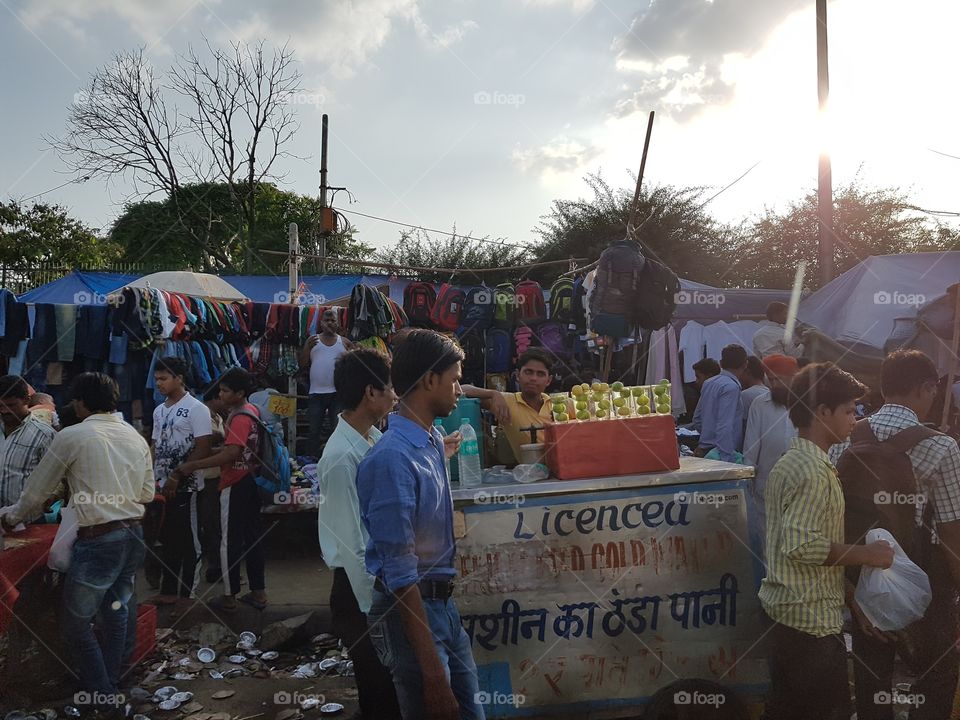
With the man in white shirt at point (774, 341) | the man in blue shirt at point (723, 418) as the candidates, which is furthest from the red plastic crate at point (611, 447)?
the man in white shirt at point (774, 341)

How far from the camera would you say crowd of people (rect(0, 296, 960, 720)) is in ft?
7.82

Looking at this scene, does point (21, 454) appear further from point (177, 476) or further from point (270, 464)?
point (270, 464)

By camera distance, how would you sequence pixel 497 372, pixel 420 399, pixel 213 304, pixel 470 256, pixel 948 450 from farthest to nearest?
pixel 470 256, pixel 497 372, pixel 213 304, pixel 948 450, pixel 420 399

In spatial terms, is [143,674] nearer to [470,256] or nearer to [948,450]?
[948,450]

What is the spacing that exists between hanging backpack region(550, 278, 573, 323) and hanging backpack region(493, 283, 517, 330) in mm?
562

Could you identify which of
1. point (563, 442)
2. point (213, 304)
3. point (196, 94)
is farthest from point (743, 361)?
point (196, 94)

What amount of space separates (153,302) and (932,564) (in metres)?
7.74

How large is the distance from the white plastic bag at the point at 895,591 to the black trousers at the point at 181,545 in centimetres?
510

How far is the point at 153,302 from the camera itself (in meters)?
8.30

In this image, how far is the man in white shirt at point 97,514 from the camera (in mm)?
4172

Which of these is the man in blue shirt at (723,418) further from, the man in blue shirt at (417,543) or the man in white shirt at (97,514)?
the man in white shirt at (97,514)
